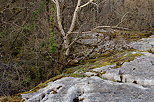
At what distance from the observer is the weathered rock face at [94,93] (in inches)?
96.1

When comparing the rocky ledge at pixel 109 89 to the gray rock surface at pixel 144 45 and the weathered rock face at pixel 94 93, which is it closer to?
the weathered rock face at pixel 94 93

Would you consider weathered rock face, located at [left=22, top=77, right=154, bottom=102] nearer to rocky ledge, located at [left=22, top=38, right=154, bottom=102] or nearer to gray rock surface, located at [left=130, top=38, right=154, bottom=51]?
A: rocky ledge, located at [left=22, top=38, right=154, bottom=102]

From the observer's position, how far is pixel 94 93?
2.60m

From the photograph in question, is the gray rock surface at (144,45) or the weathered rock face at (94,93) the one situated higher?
the gray rock surface at (144,45)

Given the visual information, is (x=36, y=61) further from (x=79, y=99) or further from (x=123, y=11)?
(x=123, y=11)

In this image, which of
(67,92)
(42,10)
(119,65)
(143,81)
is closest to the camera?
(67,92)

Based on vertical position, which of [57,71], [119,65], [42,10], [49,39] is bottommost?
[57,71]

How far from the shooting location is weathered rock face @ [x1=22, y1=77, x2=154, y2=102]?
2441mm

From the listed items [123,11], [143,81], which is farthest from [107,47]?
[123,11]

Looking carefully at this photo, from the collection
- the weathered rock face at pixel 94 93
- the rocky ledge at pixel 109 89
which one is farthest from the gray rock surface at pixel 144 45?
the weathered rock face at pixel 94 93

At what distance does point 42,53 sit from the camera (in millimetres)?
6438

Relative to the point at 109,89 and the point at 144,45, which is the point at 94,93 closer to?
the point at 109,89

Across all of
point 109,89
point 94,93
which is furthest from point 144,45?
point 94,93

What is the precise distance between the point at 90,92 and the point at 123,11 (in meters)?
12.8
